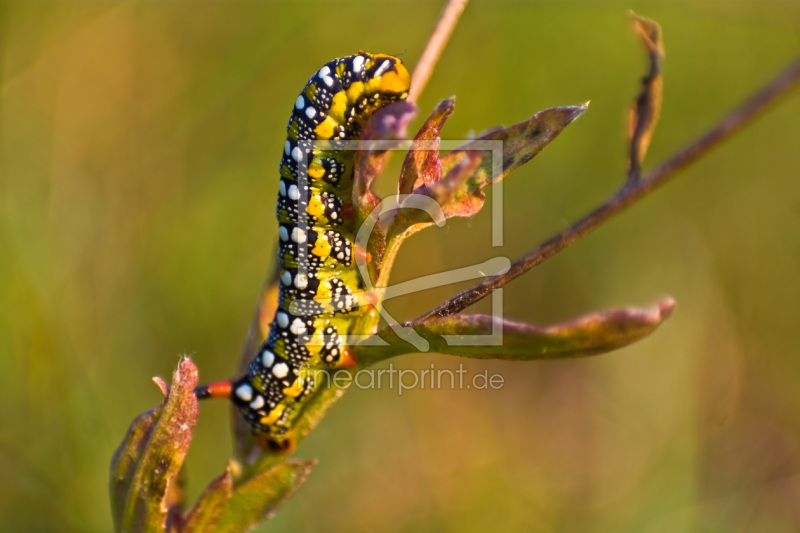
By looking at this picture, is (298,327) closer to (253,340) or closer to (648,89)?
(253,340)

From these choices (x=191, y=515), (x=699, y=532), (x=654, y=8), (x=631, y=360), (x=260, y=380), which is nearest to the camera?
(x=191, y=515)

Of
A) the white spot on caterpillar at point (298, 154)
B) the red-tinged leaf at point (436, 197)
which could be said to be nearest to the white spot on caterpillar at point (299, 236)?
the white spot on caterpillar at point (298, 154)

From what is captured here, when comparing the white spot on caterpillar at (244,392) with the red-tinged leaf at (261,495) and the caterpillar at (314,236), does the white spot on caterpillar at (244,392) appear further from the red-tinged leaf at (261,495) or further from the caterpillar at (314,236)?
the red-tinged leaf at (261,495)

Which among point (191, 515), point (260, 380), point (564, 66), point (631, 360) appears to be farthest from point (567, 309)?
point (191, 515)

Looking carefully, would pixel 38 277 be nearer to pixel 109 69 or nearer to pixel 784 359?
pixel 109 69

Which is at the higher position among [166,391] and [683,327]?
[166,391]

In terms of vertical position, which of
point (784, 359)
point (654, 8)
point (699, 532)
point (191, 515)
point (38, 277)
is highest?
point (654, 8)

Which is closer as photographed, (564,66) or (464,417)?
(464,417)
